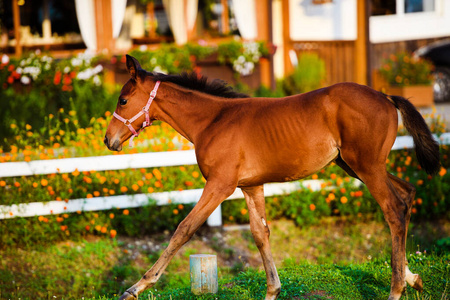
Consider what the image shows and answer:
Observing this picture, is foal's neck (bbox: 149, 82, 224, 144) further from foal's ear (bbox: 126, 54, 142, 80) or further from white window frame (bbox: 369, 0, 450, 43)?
white window frame (bbox: 369, 0, 450, 43)

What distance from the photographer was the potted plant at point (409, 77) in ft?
46.3

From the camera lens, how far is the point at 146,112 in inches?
184

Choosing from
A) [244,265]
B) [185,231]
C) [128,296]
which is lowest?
[244,265]

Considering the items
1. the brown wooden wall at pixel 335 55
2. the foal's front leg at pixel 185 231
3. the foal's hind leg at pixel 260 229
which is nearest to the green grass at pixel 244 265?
the foal's hind leg at pixel 260 229

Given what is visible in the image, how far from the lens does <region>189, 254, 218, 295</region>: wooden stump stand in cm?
486

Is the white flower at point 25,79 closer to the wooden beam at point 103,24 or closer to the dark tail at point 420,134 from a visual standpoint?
the wooden beam at point 103,24

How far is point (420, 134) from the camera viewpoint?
466cm

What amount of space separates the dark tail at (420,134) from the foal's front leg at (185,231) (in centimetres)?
A: 149

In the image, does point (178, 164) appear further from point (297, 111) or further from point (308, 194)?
point (297, 111)

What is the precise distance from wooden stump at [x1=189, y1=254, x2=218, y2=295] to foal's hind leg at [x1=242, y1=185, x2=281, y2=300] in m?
0.47

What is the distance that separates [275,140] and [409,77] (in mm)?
11119

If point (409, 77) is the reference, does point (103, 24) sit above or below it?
above

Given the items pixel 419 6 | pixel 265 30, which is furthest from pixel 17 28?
pixel 419 6

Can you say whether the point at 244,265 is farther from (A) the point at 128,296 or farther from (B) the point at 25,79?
(B) the point at 25,79
